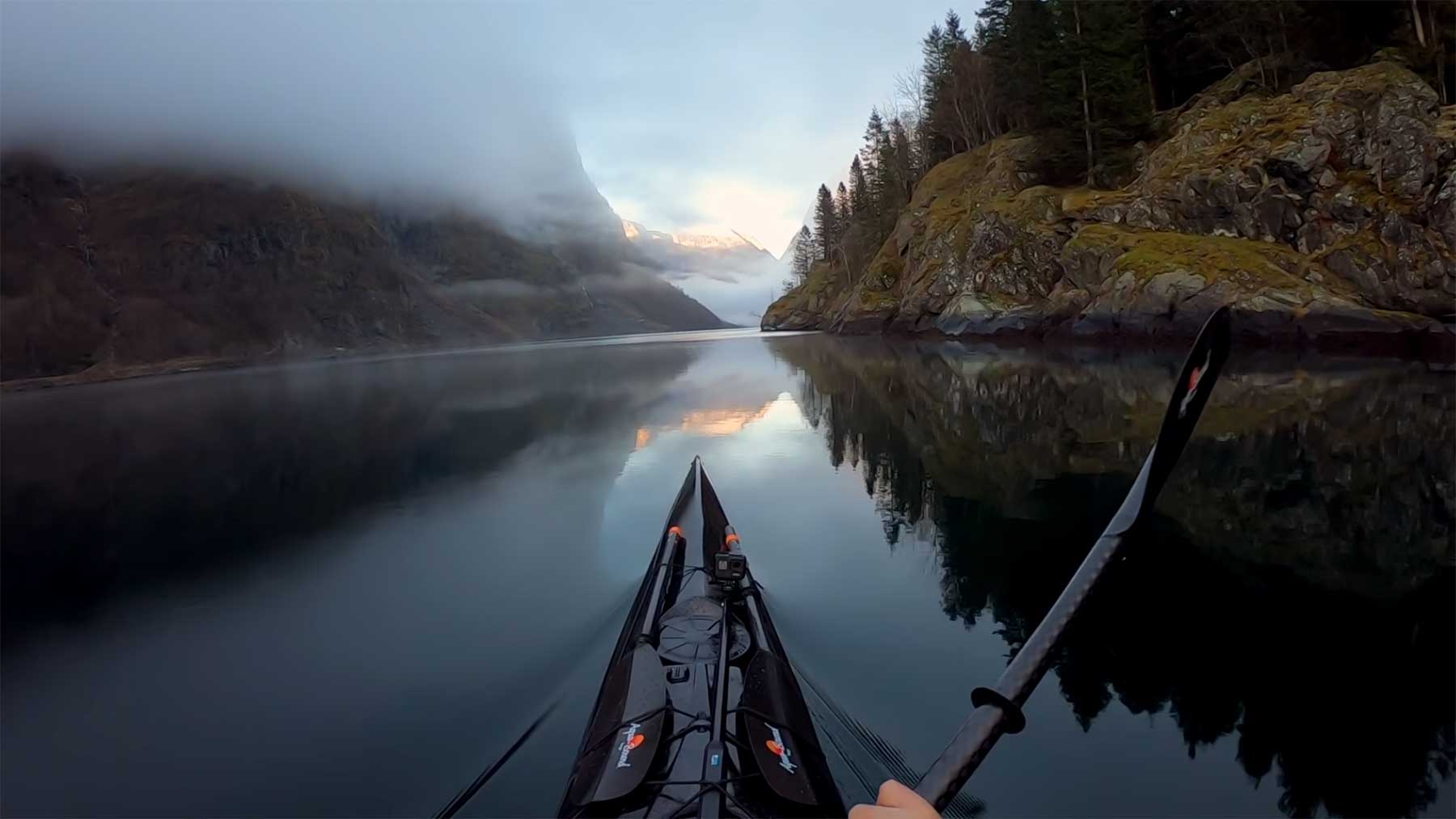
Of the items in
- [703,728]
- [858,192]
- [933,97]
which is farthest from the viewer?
[858,192]

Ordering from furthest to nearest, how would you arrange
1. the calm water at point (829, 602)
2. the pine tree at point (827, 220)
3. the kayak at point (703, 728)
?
the pine tree at point (827, 220)
the calm water at point (829, 602)
the kayak at point (703, 728)

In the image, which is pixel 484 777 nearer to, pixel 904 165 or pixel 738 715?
pixel 738 715

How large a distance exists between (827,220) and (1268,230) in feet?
275

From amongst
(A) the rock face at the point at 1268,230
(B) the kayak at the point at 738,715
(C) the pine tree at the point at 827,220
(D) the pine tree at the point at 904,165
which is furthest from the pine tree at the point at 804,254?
(B) the kayak at the point at 738,715

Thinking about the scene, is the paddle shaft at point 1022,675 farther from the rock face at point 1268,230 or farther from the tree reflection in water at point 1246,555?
the rock face at point 1268,230

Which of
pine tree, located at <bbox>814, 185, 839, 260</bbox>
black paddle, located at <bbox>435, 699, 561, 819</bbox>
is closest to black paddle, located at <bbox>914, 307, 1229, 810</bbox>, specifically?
black paddle, located at <bbox>435, 699, 561, 819</bbox>

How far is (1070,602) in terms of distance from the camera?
6.20ft

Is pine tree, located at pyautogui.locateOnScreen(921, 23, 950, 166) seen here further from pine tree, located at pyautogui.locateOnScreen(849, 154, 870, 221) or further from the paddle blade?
the paddle blade

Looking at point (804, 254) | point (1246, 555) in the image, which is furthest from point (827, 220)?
point (1246, 555)

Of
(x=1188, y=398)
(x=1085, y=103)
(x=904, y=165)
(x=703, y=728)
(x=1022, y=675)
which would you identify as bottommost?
(x=703, y=728)

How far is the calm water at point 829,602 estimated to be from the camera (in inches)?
300

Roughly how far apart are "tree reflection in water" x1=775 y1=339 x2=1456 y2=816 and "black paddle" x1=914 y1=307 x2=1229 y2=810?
0.30ft

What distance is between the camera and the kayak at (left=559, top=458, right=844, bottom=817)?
5176mm

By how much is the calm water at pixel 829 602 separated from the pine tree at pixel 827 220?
92.9 meters
